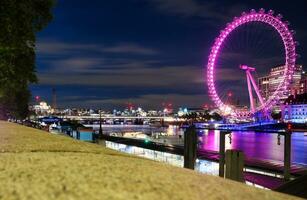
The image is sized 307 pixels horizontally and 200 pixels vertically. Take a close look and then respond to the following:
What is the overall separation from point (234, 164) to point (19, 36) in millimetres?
9026

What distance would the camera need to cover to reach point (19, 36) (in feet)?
52.6

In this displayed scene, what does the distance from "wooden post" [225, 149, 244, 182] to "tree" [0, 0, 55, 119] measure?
27.4 ft

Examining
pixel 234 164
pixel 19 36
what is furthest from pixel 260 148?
pixel 234 164

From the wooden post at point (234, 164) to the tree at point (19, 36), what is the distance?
834cm

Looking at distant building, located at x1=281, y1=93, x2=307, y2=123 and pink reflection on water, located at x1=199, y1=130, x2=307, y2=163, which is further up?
distant building, located at x1=281, y1=93, x2=307, y2=123

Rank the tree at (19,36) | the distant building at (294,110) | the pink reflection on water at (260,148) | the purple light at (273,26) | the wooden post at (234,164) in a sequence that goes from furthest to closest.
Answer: the distant building at (294,110), the purple light at (273,26), the pink reflection on water at (260,148), the tree at (19,36), the wooden post at (234,164)

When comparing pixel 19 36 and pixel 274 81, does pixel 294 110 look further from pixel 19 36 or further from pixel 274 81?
pixel 19 36

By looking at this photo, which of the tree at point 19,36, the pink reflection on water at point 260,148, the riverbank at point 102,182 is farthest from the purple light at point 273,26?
the riverbank at point 102,182

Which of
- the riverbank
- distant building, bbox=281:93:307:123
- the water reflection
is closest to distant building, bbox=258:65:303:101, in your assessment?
distant building, bbox=281:93:307:123

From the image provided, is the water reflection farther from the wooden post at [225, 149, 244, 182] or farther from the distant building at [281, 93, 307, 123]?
the distant building at [281, 93, 307, 123]

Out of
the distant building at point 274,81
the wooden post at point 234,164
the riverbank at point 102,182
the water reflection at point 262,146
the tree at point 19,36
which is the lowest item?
the water reflection at point 262,146

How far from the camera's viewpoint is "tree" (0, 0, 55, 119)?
48.4ft

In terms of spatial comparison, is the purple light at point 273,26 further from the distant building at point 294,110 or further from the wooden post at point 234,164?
the distant building at point 294,110

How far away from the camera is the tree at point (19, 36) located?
48.4ft
